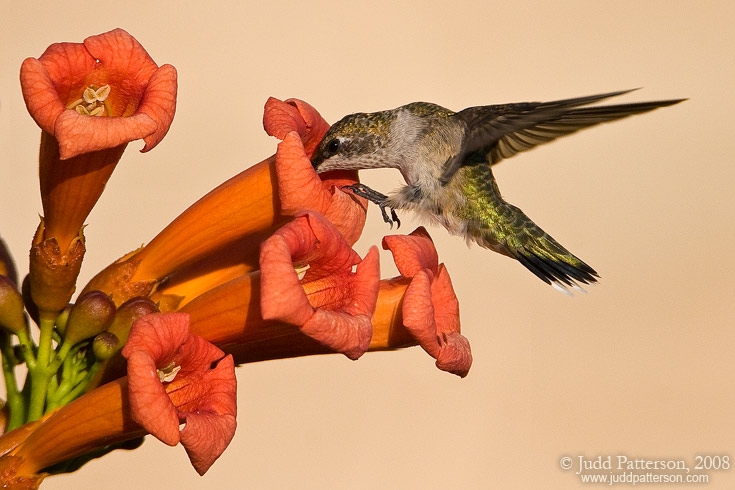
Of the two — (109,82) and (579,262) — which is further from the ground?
(579,262)

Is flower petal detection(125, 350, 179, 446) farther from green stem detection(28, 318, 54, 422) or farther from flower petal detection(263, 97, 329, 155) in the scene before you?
flower petal detection(263, 97, 329, 155)

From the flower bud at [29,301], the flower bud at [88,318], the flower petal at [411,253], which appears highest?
the flower petal at [411,253]

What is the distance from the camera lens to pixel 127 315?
212cm

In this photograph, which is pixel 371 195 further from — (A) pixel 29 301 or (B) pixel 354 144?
(A) pixel 29 301

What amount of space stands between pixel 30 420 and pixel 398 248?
1000 mm

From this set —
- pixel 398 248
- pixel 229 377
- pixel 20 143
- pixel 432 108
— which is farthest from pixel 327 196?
pixel 20 143

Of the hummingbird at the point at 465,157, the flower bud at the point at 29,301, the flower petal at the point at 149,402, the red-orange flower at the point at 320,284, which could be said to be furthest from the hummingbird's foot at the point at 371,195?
the flower petal at the point at 149,402

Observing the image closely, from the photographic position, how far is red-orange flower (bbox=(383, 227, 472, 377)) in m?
2.01

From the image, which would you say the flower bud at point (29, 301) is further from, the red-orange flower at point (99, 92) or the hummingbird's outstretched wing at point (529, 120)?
the hummingbird's outstretched wing at point (529, 120)

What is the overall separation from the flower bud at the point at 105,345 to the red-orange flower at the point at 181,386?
18cm

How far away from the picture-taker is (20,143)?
691 centimetres

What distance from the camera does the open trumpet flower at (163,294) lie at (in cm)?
180

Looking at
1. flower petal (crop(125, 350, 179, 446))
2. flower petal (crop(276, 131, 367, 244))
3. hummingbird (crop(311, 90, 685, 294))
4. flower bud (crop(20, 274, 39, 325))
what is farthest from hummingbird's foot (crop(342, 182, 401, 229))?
flower petal (crop(125, 350, 179, 446))

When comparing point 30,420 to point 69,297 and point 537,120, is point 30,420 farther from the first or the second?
point 537,120
